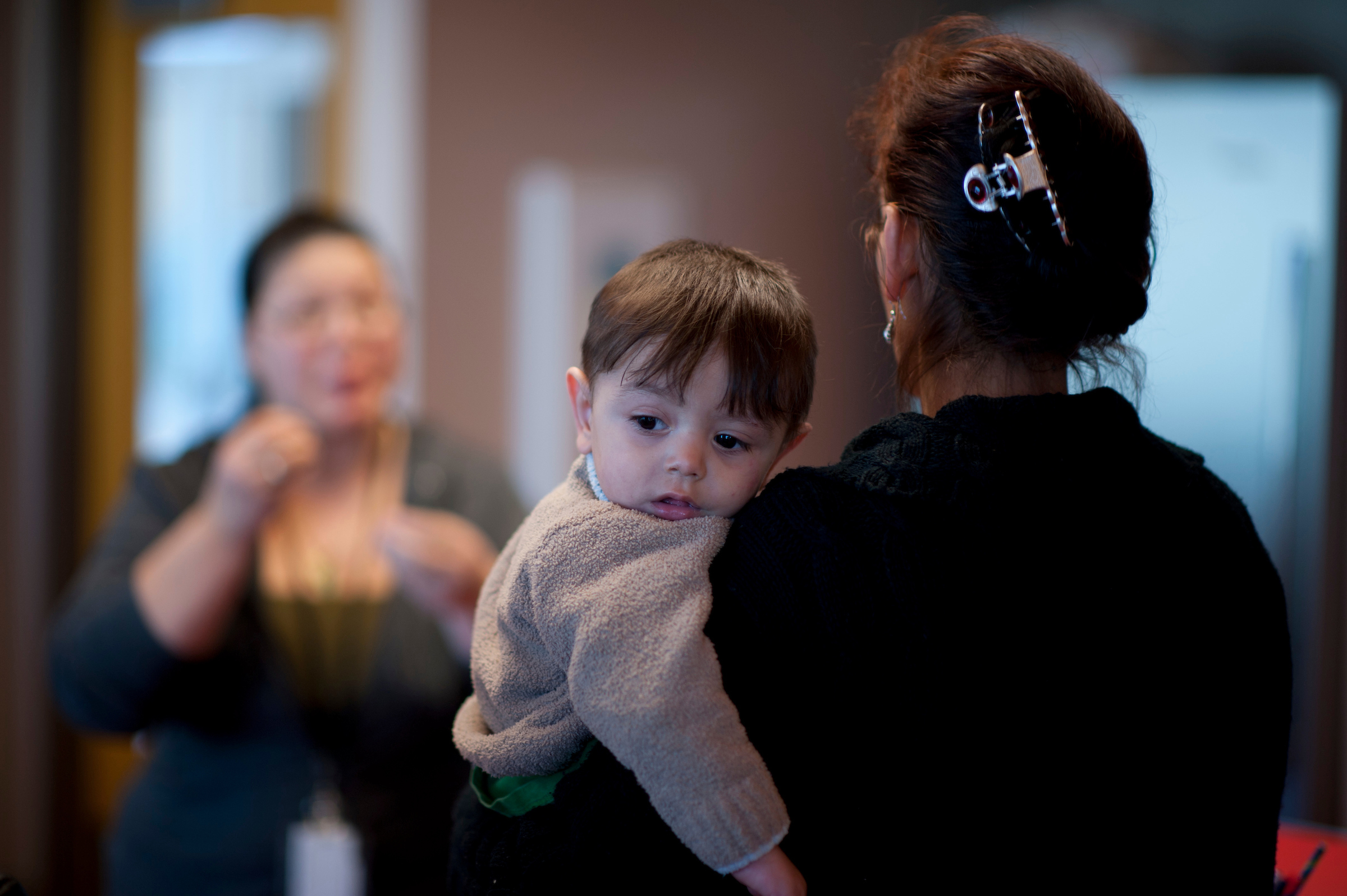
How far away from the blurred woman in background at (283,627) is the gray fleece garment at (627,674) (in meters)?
0.82

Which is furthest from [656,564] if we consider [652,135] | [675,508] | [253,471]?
[652,135]

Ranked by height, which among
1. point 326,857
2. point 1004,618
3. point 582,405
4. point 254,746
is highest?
point 582,405

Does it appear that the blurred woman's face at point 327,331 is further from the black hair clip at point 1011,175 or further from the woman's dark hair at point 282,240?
the black hair clip at point 1011,175

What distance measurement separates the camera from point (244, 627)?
5.35 ft

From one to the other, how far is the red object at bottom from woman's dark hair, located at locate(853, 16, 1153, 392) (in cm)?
62

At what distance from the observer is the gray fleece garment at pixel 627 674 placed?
615 millimetres

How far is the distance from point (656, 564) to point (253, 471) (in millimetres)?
1064

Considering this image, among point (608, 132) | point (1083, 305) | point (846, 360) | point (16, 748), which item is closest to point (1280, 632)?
point (1083, 305)

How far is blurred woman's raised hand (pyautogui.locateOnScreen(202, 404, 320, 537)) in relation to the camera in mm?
1517

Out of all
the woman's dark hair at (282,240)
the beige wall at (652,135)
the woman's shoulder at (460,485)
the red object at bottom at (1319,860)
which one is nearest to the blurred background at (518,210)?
the beige wall at (652,135)

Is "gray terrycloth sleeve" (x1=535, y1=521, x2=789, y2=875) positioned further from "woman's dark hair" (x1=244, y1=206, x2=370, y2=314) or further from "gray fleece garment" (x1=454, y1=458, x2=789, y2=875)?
"woman's dark hair" (x1=244, y1=206, x2=370, y2=314)

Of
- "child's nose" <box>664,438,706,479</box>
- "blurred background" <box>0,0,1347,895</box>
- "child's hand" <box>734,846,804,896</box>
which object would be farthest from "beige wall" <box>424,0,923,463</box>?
"child's hand" <box>734,846,804,896</box>

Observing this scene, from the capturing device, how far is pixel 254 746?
1612mm

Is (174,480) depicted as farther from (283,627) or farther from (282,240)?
(282,240)
